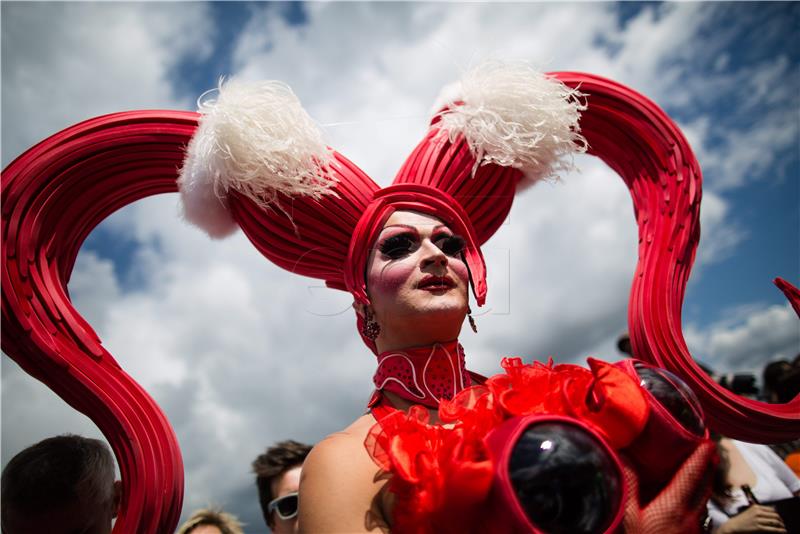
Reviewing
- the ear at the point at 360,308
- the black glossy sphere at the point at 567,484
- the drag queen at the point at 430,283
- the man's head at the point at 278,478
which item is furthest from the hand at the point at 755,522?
the man's head at the point at 278,478

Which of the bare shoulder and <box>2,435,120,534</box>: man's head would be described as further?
<box>2,435,120,534</box>: man's head

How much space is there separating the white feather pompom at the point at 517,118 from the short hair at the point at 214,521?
2932 mm

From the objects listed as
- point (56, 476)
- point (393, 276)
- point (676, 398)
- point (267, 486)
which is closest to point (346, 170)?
point (393, 276)

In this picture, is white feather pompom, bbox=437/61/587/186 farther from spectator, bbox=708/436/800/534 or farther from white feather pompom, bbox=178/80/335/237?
spectator, bbox=708/436/800/534

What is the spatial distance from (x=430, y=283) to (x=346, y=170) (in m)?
0.65

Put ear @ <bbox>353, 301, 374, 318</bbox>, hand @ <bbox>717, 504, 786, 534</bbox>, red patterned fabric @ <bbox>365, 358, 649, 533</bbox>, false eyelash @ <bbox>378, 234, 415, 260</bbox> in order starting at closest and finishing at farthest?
red patterned fabric @ <bbox>365, 358, 649, 533</bbox> → false eyelash @ <bbox>378, 234, 415, 260</bbox> → ear @ <bbox>353, 301, 374, 318</bbox> → hand @ <bbox>717, 504, 786, 534</bbox>

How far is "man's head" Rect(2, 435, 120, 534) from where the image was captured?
222cm

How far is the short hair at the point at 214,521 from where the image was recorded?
12.5 ft

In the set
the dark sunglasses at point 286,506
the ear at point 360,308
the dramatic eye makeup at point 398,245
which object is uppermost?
the dramatic eye makeup at point 398,245

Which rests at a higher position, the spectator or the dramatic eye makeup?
the dramatic eye makeup

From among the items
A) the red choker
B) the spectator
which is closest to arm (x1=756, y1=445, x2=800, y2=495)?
the spectator

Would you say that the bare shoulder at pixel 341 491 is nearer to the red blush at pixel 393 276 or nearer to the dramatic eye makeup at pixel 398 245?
the red blush at pixel 393 276

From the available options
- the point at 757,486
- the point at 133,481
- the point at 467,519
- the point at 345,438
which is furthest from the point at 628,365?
the point at 757,486

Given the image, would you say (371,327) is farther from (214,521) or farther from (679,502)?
(214,521)
